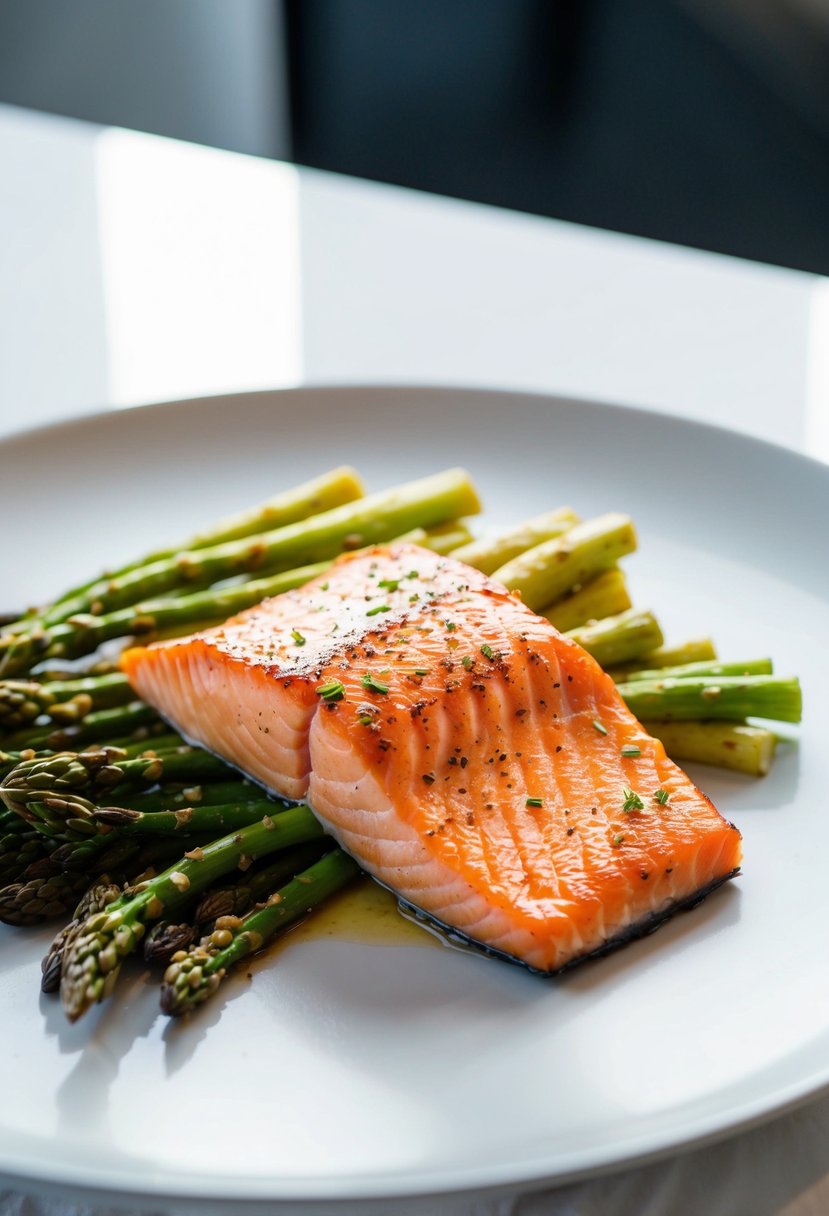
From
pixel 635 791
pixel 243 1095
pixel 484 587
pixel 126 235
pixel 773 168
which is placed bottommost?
pixel 243 1095

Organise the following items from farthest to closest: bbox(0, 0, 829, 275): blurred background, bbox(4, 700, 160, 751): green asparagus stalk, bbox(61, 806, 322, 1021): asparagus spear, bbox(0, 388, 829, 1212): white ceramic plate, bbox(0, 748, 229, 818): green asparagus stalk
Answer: bbox(0, 0, 829, 275): blurred background < bbox(4, 700, 160, 751): green asparagus stalk < bbox(0, 748, 229, 818): green asparagus stalk < bbox(61, 806, 322, 1021): asparagus spear < bbox(0, 388, 829, 1212): white ceramic plate

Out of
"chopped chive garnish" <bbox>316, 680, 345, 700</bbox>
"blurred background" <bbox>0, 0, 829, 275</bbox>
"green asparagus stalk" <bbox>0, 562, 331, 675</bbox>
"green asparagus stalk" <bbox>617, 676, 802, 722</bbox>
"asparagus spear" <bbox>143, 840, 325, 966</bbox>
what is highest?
"blurred background" <bbox>0, 0, 829, 275</bbox>

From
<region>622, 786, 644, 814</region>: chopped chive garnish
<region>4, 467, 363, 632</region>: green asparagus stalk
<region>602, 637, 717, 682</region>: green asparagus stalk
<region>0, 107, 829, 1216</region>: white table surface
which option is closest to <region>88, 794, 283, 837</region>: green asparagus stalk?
<region>622, 786, 644, 814</region>: chopped chive garnish

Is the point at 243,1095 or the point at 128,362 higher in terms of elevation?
the point at 128,362

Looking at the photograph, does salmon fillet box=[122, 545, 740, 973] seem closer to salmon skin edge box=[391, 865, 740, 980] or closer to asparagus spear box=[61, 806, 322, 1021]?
salmon skin edge box=[391, 865, 740, 980]

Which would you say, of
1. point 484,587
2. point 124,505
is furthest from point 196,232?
point 484,587

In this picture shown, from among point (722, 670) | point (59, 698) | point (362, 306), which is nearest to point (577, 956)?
point (722, 670)

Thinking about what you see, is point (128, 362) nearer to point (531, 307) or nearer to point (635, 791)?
point (531, 307)
